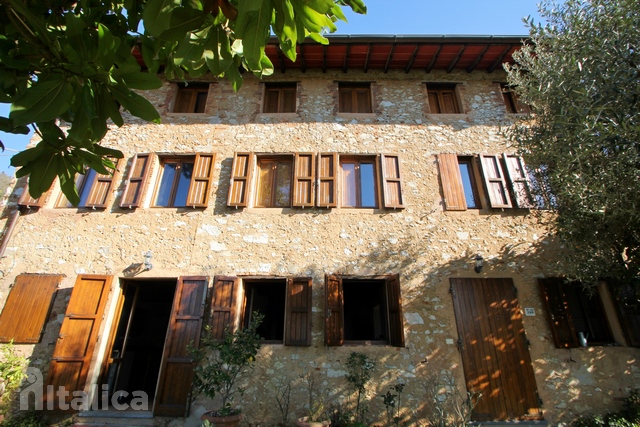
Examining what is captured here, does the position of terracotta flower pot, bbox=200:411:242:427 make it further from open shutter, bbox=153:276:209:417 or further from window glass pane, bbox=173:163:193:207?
window glass pane, bbox=173:163:193:207

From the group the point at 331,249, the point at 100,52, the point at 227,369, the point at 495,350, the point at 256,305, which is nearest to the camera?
the point at 100,52

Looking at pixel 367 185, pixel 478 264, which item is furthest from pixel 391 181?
pixel 478 264

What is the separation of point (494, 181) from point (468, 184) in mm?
507

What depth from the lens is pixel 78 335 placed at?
5402mm

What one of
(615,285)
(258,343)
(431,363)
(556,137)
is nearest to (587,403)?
(615,285)

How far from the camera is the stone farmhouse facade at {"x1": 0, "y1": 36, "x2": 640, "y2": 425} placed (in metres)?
5.34

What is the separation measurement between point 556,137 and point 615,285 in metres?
3.17

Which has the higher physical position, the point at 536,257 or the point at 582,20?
the point at 582,20

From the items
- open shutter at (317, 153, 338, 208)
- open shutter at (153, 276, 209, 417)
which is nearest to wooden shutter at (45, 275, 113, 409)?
open shutter at (153, 276, 209, 417)

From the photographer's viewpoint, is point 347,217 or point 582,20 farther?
point 347,217

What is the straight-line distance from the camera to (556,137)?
4.77m

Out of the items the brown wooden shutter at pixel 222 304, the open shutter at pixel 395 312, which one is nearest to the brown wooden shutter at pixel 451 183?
the open shutter at pixel 395 312

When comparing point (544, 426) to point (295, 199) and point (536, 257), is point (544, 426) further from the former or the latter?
point (295, 199)

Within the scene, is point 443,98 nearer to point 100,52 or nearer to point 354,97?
point 354,97
